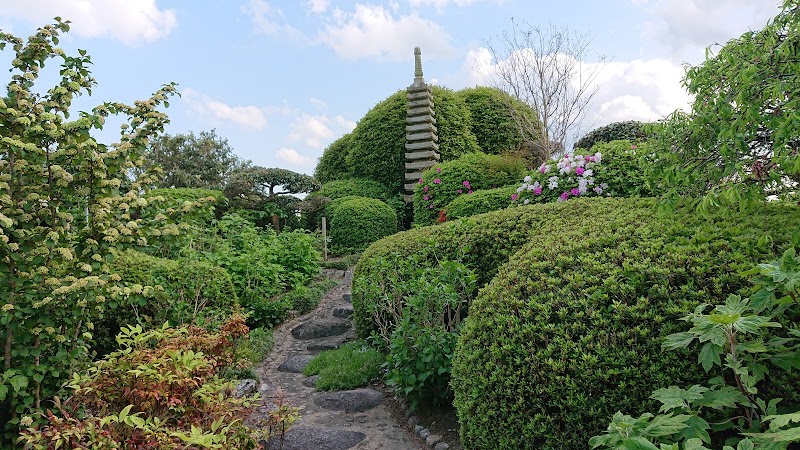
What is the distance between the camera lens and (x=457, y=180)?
11797 mm

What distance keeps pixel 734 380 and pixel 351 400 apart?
9.93 feet

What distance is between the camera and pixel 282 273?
28.5 ft

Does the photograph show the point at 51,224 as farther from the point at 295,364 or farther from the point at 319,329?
the point at 319,329

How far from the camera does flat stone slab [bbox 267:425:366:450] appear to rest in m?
3.69

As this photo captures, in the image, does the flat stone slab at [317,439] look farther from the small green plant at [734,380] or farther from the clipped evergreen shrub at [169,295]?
the small green plant at [734,380]

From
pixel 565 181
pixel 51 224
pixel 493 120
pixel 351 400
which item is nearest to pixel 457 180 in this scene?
pixel 565 181

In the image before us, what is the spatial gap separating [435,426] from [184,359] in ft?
5.99

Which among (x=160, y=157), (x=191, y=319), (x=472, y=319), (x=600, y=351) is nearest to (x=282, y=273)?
(x=191, y=319)

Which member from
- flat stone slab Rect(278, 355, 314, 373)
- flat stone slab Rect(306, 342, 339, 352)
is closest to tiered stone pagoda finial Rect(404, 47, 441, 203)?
flat stone slab Rect(306, 342, 339, 352)

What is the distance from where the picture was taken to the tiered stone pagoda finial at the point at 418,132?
15.0m

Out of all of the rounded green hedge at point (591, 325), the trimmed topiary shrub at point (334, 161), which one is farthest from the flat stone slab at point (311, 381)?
the trimmed topiary shrub at point (334, 161)

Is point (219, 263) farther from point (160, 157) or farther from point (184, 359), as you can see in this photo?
point (160, 157)

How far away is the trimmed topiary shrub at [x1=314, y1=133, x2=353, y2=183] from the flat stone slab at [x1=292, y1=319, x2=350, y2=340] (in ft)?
34.5

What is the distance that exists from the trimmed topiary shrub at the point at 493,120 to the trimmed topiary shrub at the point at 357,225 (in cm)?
470
